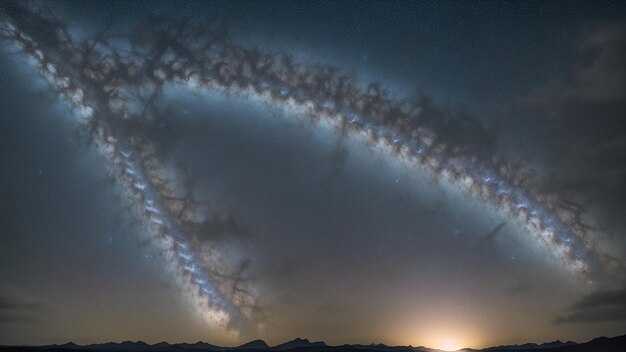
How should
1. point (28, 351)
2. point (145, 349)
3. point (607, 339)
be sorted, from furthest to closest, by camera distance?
point (145, 349)
point (28, 351)
point (607, 339)

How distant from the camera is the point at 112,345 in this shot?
31.5m

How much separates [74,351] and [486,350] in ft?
78.8

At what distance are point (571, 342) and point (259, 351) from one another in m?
18.6

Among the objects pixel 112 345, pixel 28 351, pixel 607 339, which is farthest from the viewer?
pixel 112 345

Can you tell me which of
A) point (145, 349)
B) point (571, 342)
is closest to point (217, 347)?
point (145, 349)

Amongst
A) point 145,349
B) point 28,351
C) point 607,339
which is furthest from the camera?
point 145,349

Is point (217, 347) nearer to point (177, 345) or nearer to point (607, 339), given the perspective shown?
point (177, 345)

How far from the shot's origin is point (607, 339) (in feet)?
83.7

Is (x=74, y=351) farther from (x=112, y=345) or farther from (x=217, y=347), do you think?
(x=217, y=347)

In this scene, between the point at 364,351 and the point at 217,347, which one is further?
the point at 217,347

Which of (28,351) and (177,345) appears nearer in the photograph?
(28,351)

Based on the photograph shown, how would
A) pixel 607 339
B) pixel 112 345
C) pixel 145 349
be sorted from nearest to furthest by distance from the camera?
pixel 607 339
pixel 145 349
pixel 112 345

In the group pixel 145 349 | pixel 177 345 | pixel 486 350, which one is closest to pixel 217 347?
pixel 177 345

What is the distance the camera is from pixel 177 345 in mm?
31234
